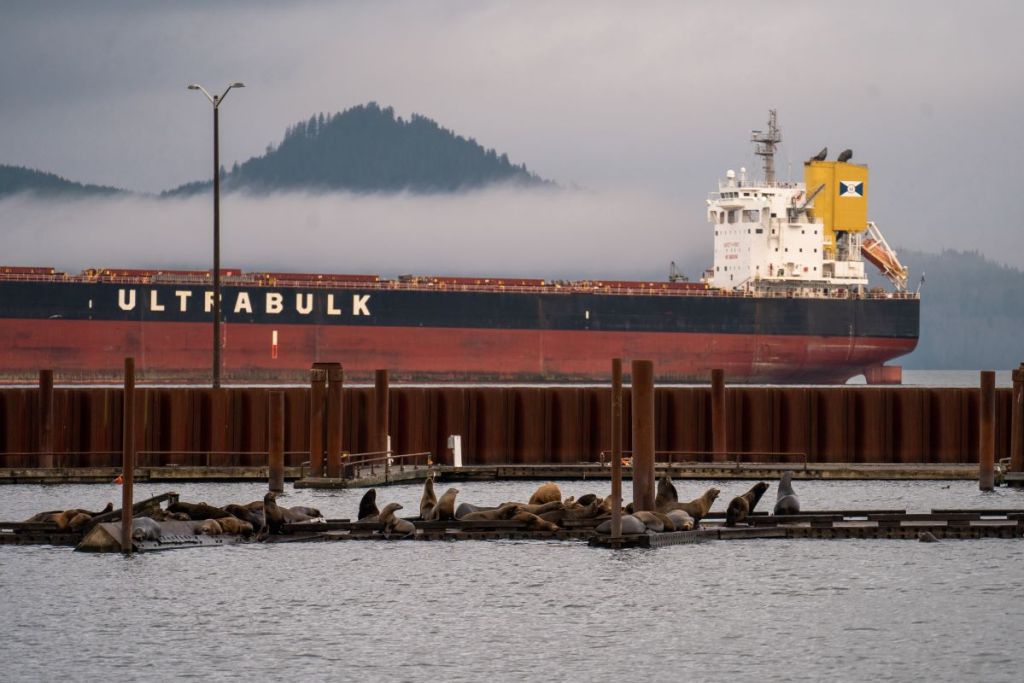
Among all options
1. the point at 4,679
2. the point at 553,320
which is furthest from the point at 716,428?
the point at 553,320

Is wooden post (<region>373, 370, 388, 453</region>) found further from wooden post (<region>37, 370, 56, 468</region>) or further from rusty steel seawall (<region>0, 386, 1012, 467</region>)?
wooden post (<region>37, 370, 56, 468</region>)

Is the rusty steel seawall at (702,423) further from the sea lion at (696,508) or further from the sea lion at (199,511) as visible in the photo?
the sea lion at (199,511)

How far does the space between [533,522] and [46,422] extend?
1244cm

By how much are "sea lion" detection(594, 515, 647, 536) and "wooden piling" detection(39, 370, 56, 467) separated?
1298cm

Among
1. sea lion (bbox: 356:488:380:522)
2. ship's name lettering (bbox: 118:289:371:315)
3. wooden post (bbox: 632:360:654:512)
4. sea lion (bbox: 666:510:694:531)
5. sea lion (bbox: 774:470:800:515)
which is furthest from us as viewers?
ship's name lettering (bbox: 118:289:371:315)

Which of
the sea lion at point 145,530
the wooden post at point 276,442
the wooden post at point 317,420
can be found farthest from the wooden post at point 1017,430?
the sea lion at point 145,530

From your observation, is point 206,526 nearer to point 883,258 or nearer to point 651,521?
point 651,521

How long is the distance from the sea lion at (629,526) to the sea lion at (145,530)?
603 centimetres

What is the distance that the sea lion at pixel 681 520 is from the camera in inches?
890

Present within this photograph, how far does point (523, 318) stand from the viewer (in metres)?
79.1

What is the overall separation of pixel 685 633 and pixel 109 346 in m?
60.8

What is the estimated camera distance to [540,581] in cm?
2030

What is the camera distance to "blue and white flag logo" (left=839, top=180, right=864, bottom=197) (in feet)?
278

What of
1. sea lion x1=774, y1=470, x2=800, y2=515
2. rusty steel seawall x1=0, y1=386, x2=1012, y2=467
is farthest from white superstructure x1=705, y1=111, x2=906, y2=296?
sea lion x1=774, y1=470, x2=800, y2=515
